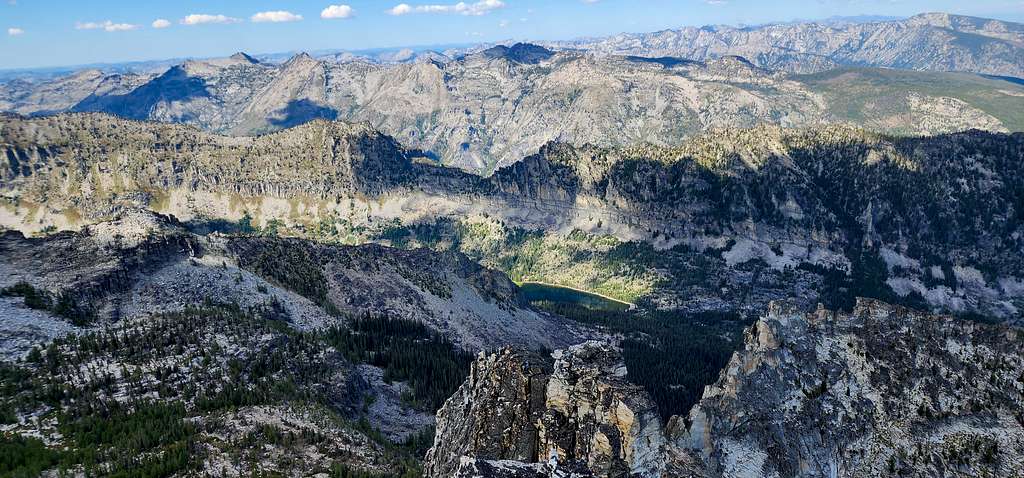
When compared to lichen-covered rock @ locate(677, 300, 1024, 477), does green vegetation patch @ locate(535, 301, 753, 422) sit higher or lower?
lower

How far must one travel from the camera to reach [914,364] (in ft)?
209

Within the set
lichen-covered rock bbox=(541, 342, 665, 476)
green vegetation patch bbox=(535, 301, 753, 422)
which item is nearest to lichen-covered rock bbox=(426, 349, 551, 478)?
lichen-covered rock bbox=(541, 342, 665, 476)

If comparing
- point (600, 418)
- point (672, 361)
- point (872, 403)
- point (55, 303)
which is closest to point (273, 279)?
point (55, 303)

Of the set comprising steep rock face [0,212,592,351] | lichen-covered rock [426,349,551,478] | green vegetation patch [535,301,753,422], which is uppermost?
lichen-covered rock [426,349,551,478]

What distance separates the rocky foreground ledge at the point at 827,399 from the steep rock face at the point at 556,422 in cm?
15

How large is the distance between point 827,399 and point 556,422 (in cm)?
3992

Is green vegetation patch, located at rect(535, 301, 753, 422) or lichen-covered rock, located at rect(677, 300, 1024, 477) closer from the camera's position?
lichen-covered rock, located at rect(677, 300, 1024, 477)

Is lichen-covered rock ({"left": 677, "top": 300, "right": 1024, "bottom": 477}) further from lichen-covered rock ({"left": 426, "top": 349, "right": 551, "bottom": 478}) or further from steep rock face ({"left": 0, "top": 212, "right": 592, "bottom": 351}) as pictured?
steep rock face ({"left": 0, "top": 212, "right": 592, "bottom": 351})

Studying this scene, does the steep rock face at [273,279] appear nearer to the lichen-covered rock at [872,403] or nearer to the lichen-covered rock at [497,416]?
the lichen-covered rock at [872,403]

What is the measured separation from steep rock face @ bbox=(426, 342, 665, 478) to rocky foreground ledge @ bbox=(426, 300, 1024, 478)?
0.15 metres

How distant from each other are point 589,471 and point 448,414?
20442 millimetres

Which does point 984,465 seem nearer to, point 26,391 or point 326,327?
point 26,391

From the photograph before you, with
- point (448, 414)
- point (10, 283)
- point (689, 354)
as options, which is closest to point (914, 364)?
point (448, 414)

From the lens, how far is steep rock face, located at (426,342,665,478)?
34344 mm
